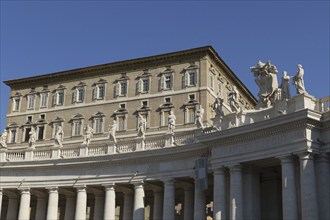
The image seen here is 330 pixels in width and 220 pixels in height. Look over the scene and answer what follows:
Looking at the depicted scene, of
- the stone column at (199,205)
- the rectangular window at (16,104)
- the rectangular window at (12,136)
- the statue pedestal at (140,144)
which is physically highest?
the rectangular window at (16,104)

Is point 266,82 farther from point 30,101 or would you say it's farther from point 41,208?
point 30,101

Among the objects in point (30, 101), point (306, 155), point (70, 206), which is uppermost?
point (30, 101)

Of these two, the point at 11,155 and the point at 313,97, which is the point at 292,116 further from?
the point at 11,155

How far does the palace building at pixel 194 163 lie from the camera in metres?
35.3

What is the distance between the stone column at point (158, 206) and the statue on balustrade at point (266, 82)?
1437 cm

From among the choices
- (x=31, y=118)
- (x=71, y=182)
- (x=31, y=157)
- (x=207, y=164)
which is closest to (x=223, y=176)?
(x=207, y=164)

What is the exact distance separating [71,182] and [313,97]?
24042 millimetres

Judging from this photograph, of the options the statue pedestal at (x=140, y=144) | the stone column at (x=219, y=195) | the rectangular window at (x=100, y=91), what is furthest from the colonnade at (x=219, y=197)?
the rectangular window at (x=100, y=91)

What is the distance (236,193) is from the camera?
38500 mm

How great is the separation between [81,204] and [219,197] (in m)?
14.9

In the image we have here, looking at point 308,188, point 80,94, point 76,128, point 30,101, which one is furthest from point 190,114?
point 308,188

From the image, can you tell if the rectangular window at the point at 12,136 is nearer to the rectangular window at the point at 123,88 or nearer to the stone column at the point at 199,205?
the rectangular window at the point at 123,88

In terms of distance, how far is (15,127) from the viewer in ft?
302

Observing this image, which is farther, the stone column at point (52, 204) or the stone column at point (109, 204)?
the stone column at point (52, 204)
